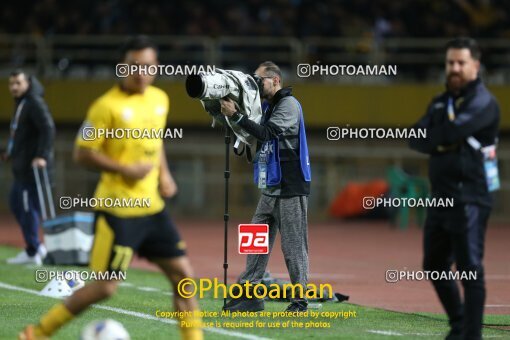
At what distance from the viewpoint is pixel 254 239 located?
11.3m

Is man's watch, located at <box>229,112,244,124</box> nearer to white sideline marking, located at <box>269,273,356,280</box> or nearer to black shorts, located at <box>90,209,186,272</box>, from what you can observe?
black shorts, located at <box>90,209,186,272</box>

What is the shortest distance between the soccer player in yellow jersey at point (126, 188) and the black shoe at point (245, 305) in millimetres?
3079

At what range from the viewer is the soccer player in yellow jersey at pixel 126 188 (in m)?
7.97

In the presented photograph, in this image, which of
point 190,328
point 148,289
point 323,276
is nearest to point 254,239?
point 148,289

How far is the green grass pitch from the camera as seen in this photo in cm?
976

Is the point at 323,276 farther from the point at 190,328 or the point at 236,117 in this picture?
the point at 190,328

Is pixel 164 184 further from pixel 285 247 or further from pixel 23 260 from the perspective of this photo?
pixel 23 260

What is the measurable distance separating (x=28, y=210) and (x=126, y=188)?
833 cm

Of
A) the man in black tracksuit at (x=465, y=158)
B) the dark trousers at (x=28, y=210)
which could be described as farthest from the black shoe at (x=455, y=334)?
the dark trousers at (x=28, y=210)

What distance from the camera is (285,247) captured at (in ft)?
37.0

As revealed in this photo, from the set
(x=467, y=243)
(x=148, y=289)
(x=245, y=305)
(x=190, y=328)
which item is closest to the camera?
(x=190, y=328)

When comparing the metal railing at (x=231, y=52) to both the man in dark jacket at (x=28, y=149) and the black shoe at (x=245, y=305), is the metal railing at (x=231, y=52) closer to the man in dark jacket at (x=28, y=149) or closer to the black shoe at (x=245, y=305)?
the man in dark jacket at (x=28, y=149)

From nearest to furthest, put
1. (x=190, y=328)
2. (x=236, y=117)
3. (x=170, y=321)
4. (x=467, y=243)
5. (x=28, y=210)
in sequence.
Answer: (x=190, y=328) < (x=467, y=243) < (x=170, y=321) < (x=236, y=117) < (x=28, y=210)

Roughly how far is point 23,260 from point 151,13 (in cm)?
1482
